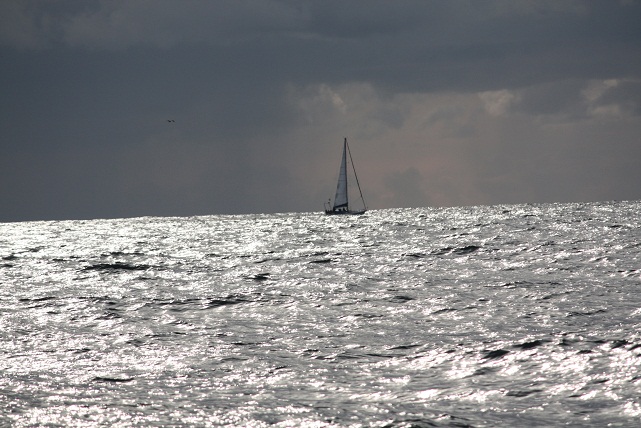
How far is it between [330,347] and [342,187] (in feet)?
357

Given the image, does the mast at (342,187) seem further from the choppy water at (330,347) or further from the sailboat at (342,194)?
the choppy water at (330,347)

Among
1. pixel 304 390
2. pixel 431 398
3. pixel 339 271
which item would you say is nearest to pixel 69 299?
pixel 339 271

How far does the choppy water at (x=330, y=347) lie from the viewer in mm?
13359

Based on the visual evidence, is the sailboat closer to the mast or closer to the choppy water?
the mast

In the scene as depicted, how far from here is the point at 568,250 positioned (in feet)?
155

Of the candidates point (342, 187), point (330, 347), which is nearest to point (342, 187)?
point (342, 187)

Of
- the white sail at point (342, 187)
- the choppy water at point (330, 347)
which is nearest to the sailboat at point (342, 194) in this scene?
the white sail at point (342, 187)

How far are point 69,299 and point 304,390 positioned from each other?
18482mm

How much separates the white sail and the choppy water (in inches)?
3353

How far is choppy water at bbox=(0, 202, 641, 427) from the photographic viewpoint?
43.8 ft

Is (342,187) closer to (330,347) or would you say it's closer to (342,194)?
(342,194)

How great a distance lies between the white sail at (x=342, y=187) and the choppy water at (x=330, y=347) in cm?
8515

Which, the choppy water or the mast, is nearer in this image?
the choppy water

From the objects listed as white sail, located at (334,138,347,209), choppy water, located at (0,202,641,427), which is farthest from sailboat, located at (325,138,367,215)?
choppy water, located at (0,202,641,427)
